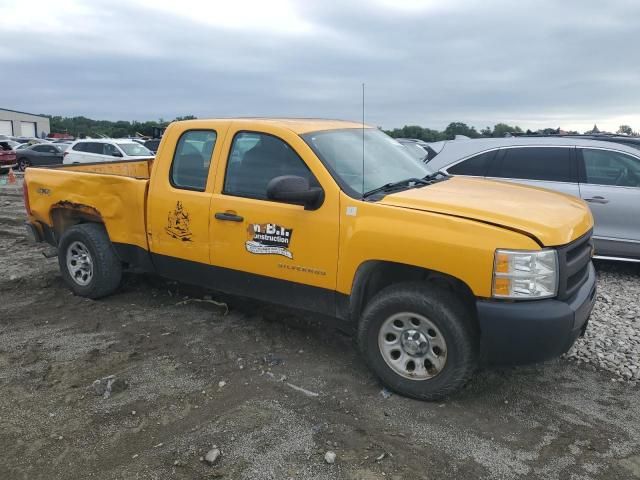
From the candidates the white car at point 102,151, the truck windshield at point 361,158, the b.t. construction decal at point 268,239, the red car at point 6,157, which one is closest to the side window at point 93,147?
the white car at point 102,151

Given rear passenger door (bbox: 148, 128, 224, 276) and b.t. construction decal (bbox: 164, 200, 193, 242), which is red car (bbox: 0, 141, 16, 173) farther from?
b.t. construction decal (bbox: 164, 200, 193, 242)

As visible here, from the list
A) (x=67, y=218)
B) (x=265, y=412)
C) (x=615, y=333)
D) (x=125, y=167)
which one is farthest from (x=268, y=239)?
(x=125, y=167)

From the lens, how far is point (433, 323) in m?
3.49

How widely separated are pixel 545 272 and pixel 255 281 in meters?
2.16

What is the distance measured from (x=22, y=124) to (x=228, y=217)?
77.2 metres

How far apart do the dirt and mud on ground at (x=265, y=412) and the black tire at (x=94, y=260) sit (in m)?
0.60

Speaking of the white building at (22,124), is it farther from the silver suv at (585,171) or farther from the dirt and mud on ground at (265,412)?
the dirt and mud on ground at (265,412)

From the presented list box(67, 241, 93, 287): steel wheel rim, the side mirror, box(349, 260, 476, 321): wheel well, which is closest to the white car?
box(67, 241, 93, 287): steel wheel rim

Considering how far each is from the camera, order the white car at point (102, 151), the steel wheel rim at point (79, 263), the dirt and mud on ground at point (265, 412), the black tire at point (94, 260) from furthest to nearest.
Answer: the white car at point (102, 151), the steel wheel rim at point (79, 263), the black tire at point (94, 260), the dirt and mud on ground at point (265, 412)

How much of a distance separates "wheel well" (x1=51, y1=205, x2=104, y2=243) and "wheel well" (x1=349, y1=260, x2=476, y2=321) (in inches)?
120

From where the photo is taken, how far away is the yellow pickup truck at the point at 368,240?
3289 mm

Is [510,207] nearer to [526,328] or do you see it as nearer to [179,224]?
[526,328]

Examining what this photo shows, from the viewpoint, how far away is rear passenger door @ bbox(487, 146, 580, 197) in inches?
261

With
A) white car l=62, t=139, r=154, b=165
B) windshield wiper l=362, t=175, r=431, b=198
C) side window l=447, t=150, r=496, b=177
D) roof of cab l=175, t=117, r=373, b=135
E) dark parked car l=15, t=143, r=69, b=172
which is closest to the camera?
windshield wiper l=362, t=175, r=431, b=198
